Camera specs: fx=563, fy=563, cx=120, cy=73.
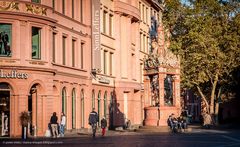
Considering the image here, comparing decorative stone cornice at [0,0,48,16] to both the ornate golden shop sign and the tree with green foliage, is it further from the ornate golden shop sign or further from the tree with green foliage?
the tree with green foliage

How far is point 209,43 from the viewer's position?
66.8 m

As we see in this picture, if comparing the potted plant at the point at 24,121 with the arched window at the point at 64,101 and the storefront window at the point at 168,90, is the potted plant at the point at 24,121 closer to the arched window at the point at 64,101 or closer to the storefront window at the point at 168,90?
the arched window at the point at 64,101

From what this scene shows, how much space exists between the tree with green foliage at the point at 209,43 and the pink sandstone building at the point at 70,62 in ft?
19.1

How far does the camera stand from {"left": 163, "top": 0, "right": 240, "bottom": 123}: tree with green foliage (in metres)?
67.0

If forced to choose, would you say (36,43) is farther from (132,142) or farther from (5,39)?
(132,142)

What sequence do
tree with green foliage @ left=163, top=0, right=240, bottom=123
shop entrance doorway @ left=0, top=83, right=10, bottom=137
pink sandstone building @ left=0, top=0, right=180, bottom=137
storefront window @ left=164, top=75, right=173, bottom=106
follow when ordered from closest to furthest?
1. pink sandstone building @ left=0, top=0, right=180, bottom=137
2. shop entrance doorway @ left=0, top=83, right=10, bottom=137
3. storefront window @ left=164, top=75, right=173, bottom=106
4. tree with green foliage @ left=163, top=0, right=240, bottom=123

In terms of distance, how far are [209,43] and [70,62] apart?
23.5m

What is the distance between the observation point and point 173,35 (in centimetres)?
7400

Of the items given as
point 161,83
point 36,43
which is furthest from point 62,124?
point 161,83

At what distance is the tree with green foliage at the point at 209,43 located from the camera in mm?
67000

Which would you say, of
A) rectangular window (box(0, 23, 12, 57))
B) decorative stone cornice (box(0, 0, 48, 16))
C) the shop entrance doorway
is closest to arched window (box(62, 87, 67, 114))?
the shop entrance doorway

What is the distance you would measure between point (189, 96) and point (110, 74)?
226ft

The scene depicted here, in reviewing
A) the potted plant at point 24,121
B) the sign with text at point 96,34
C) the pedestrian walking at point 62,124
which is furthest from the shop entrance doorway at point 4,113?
the sign with text at point 96,34

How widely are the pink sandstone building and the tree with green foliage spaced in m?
5.83
